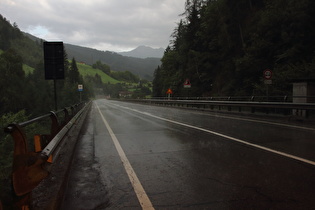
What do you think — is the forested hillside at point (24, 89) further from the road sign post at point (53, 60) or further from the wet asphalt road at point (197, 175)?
the wet asphalt road at point (197, 175)

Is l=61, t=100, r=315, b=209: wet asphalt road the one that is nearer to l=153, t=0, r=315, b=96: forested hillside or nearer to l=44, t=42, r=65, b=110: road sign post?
l=44, t=42, r=65, b=110: road sign post

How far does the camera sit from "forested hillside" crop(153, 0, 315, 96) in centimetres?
2430

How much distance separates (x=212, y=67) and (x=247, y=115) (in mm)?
33716

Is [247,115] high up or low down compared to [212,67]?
down

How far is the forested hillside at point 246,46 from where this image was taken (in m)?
24.3

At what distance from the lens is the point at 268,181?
12.9ft

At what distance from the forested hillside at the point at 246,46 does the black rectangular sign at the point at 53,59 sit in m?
16.7

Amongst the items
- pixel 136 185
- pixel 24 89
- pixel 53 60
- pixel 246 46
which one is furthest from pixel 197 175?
pixel 24 89

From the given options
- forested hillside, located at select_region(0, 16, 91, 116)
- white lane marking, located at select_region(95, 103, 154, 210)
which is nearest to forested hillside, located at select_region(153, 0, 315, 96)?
white lane marking, located at select_region(95, 103, 154, 210)

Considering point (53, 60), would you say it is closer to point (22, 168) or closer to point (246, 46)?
point (22, 168)

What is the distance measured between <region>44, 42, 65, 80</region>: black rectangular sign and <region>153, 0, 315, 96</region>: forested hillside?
1669 cm

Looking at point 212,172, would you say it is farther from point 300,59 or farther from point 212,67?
point 212,67

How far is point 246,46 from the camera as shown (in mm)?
34656

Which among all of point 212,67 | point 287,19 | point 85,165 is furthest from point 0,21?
point 85,165
